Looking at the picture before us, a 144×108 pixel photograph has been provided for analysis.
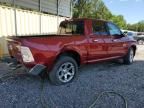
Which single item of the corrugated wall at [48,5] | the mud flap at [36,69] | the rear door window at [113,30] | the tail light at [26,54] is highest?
the corrugated wall at [48,5]

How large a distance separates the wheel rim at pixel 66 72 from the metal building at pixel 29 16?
4193 millimetres

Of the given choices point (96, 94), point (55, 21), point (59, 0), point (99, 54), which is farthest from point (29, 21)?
point (96, 94)

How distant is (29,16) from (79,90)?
22.3ft

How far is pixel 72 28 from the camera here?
259 inches

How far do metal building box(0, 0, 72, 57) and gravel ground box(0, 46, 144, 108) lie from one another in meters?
3.21

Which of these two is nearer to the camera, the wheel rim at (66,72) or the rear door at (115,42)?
the wheel rim at (66,72)

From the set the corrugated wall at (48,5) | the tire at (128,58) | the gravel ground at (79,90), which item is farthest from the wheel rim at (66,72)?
the corrugated wall at (48,5)

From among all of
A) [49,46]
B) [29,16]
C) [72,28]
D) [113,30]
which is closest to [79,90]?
[49,46]

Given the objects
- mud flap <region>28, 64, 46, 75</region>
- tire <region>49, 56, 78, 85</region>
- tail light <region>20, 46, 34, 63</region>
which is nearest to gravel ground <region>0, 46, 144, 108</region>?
tire <region>49, 56, 78, 85</region>

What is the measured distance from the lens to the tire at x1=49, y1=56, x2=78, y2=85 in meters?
5.36

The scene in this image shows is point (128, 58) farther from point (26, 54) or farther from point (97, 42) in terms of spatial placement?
point (26, 54)

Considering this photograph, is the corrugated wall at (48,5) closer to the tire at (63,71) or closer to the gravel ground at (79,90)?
the gravel ground at (79,90)

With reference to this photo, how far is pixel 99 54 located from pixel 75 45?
1.14 meters

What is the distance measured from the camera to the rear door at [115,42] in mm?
7039
